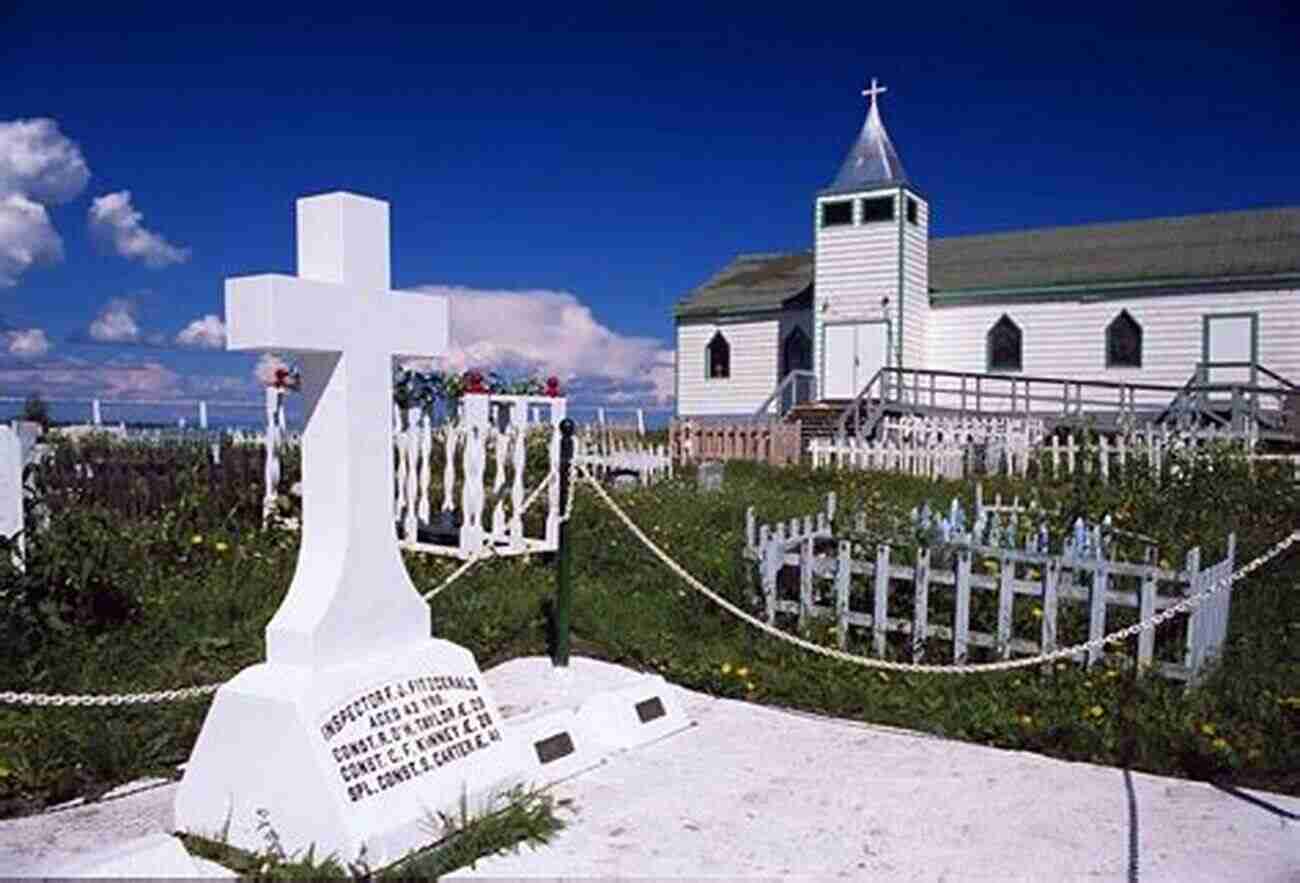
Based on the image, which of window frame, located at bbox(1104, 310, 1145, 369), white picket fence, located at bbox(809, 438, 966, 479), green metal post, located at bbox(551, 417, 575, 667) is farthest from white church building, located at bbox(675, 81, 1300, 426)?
green metal post, located at bbox(551, 417, 575, 667)

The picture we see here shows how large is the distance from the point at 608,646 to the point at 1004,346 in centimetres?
2210

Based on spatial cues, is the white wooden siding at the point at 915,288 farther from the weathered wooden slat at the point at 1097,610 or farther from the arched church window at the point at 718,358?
the weathered wooden slat at the point at 1097,610

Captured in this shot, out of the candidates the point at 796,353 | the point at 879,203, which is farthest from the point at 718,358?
the point at 879,203

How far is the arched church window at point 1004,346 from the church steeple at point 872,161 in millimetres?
4545

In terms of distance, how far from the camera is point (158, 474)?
35.8ft

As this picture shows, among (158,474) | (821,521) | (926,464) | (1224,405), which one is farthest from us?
(1224,405)

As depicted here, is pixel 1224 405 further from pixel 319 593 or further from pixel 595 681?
pixel 319 593

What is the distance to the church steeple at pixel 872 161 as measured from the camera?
85.9 feet

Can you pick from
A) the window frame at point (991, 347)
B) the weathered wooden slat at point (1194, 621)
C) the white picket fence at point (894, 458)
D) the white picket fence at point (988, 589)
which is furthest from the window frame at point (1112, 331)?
the weathered wooden slat at point (1194, 621)

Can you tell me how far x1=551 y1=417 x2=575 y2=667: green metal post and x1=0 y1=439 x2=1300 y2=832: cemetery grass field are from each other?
2.09 ft

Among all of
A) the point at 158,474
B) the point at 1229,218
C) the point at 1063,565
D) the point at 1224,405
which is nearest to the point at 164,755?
the point at 1063,565

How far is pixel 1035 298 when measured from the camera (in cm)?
2627

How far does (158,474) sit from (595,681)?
6.87m

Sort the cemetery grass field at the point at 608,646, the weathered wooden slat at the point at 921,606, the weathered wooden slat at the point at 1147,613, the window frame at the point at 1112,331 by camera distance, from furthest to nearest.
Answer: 1. the window frame at the point at 1112,331
2. the weathered wooden slat at the point at 921,606
3. the weathered wooden slat at the point at 1147,613
4. the cemetery grass field at the point at 608,646
